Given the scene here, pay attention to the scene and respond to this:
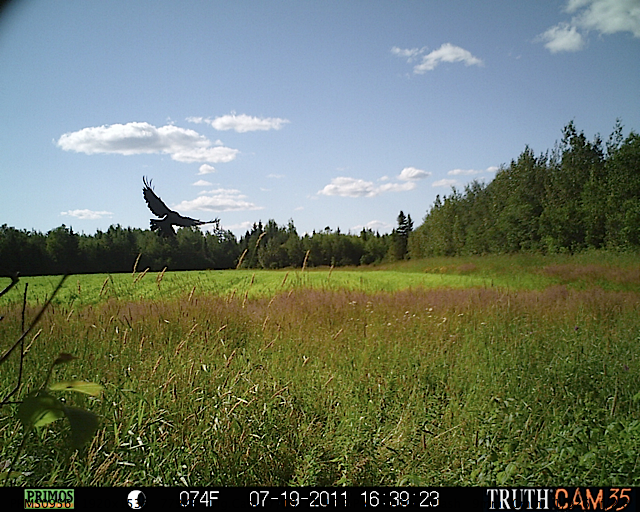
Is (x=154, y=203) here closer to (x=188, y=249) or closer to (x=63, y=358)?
(x=188, y=249)

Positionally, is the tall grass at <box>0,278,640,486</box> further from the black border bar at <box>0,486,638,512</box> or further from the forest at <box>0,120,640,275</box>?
A: the forest at <box>0,120,640,275</box>

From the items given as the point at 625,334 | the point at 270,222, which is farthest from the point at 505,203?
the point at 270,222

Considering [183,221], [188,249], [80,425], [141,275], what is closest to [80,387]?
[80,425]

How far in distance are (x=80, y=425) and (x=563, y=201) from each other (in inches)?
131

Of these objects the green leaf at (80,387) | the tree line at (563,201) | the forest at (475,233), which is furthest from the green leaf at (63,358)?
the tree line at (563,201)

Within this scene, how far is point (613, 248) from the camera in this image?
2.85 metres

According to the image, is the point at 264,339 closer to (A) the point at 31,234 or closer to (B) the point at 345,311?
(B) the point at 345,311

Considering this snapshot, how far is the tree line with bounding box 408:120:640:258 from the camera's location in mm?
2801

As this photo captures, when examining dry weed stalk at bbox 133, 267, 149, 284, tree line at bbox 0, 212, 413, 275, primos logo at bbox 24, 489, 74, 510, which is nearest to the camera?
primos logo at bbox 24, 489, 74, 510

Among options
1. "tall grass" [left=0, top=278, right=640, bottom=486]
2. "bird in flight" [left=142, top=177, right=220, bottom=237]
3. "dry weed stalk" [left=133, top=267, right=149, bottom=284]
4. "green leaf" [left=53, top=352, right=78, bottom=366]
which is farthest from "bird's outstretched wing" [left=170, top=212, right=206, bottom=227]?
"green leaf" [left=53, top=352, right=78, bottom=366]

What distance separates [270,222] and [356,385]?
4.09 ft

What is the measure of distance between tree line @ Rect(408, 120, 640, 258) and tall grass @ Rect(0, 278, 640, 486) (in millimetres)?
407

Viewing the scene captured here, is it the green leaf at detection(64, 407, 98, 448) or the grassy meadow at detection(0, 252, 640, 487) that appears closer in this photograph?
the green leaf at detection(64, 407, 98, 448)

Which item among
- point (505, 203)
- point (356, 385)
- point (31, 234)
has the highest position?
point (505, 203)
